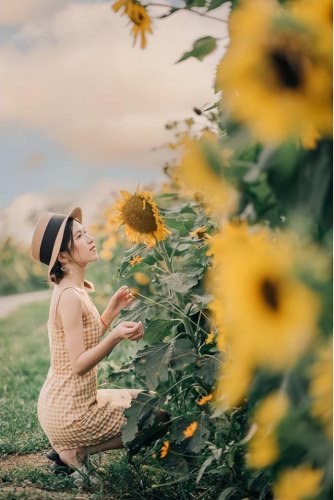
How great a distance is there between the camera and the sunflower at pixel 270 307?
2.48 feet

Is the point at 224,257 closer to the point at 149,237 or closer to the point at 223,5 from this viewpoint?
the point at 223,5

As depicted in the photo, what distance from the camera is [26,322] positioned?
20.3 ft

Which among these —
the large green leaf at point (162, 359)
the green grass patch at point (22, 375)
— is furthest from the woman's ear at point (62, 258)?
the green grass patch at point (22, 375)

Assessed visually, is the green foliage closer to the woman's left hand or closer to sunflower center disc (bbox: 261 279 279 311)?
the woman's left hand

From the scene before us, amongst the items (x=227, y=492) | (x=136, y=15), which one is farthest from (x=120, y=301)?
(x=136, y=15)

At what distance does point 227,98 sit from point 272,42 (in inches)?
6.7

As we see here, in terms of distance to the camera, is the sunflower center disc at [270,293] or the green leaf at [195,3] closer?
the sunflower center disc at [270,293]

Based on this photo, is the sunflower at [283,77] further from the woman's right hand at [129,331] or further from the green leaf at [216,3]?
the woman's right hand at [129,331]

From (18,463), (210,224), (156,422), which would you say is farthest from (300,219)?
(18,463)

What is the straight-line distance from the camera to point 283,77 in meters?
0.81

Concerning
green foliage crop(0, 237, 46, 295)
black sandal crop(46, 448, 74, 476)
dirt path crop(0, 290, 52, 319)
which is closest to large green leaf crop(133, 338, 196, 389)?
black sandal crop(46, 448, 74, 476)

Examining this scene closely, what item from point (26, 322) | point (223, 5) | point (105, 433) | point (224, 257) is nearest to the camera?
point (224, 257)

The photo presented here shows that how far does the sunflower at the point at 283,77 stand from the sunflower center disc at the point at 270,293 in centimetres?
17

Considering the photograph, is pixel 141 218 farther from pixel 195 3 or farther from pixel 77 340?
pixel 195 3
